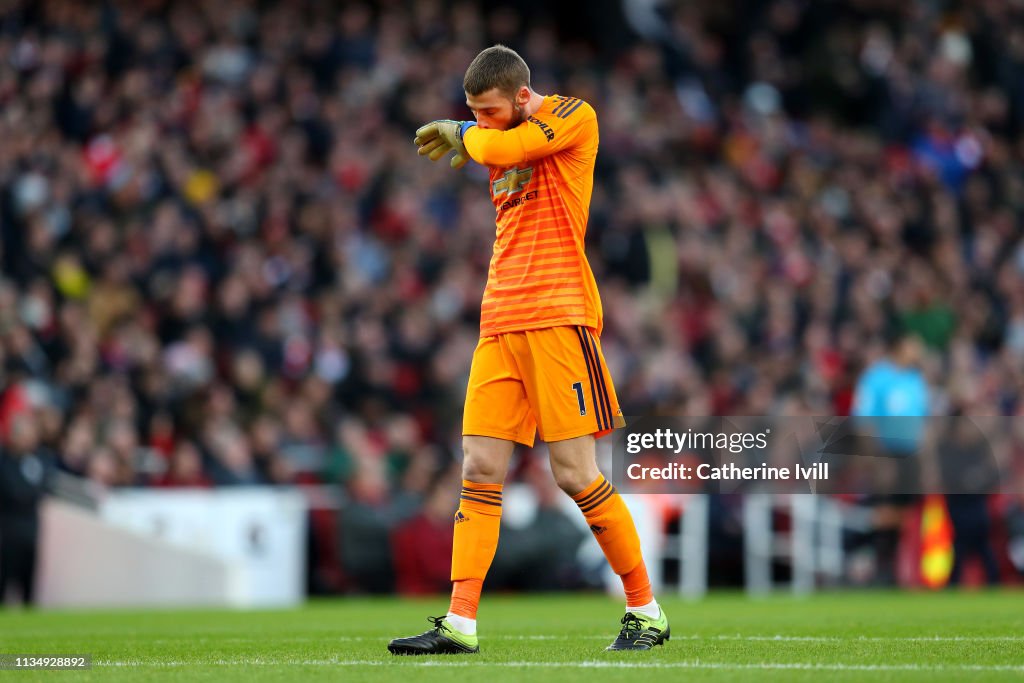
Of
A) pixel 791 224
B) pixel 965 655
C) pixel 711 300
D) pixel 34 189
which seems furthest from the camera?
pixel 791 224

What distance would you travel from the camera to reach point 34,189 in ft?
55.0

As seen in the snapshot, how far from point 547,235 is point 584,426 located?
2.46ft

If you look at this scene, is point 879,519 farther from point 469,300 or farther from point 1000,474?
point 469,300

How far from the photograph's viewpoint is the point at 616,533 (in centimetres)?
614

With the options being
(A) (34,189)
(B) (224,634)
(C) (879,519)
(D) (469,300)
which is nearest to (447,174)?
(D) (469,300)

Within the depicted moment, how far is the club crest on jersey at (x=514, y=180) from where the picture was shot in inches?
244

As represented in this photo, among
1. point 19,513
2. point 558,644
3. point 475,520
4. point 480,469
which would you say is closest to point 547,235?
point 480,469

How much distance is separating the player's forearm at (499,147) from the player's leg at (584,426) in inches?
26.1

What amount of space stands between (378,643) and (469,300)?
10421 millimetres

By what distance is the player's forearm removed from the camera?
5.93m

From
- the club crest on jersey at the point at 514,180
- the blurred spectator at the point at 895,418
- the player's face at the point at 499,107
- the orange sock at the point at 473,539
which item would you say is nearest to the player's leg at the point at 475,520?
the orange sock at the point at 473,539

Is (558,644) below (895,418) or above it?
below

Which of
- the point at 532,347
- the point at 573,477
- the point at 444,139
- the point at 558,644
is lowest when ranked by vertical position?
the point at 558,644
